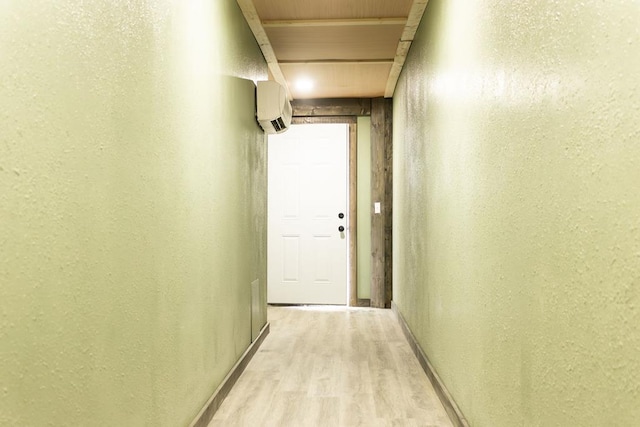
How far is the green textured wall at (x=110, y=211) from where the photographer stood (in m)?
1.01

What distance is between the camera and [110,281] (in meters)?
1.40

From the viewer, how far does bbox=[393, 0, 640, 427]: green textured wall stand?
0.94 m

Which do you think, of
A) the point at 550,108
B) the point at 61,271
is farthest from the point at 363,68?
the point at 61,271

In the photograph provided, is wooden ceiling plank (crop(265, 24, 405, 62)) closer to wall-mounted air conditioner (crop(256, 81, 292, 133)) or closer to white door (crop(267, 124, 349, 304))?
wall-mounted air conditioner (crop(256, 81, 292, 133))

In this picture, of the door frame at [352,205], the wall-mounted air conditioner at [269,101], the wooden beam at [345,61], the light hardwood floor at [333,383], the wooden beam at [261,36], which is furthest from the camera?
the door frame at [352,205]

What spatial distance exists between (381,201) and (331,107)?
118cm

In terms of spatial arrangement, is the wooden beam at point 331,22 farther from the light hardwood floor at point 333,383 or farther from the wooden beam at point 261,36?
the light hardwood floor at point 333,383

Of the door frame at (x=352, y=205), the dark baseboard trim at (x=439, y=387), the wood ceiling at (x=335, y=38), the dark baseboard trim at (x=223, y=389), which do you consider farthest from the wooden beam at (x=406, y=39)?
the dark baseboard trim at (x=223, y=389)

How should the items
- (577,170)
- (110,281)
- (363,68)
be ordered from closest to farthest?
1. (577,170)
2. (110,281)
3. (363,68)

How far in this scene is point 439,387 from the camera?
2.64 metres

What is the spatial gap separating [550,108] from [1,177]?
1.20m

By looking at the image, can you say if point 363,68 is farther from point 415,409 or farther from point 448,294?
point 415,409

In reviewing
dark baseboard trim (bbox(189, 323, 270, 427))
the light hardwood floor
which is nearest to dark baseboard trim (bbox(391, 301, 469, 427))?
the light hardwood floor

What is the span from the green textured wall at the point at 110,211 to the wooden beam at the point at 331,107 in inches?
121
